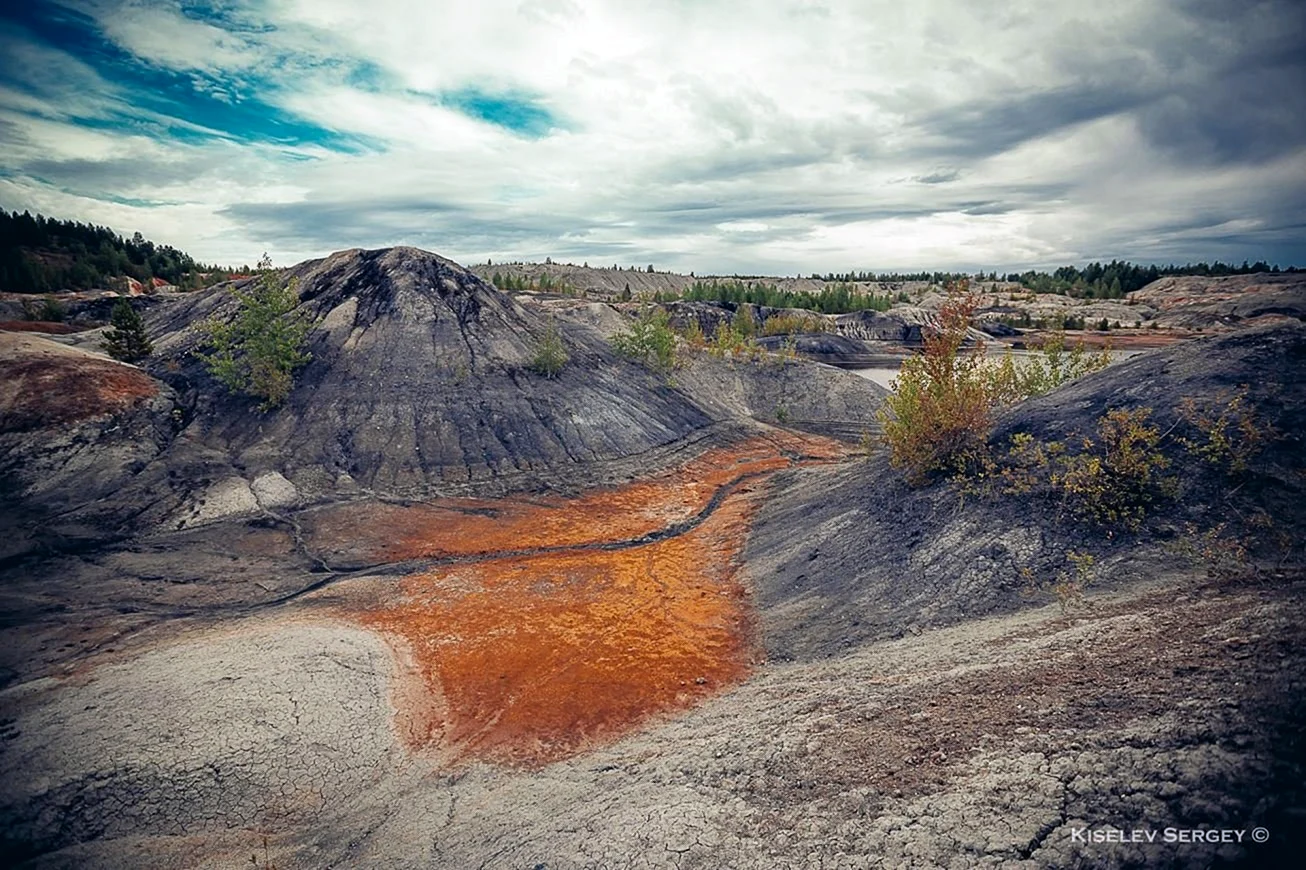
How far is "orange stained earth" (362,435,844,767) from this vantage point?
36.5 feet

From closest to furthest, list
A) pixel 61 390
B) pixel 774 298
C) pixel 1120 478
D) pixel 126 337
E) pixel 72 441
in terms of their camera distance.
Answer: pixel 1120 478 → pixel 72 441 → pixel 61 390 → pixel 126 337 → pixel 774 298

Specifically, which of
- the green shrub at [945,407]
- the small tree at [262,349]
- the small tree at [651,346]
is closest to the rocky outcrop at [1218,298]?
the small tree at [651,346]

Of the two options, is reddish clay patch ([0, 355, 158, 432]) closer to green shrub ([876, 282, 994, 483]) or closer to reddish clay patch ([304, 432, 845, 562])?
reddish clay patch ([304, 432, 845, 562])

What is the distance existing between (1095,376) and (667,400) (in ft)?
72.8

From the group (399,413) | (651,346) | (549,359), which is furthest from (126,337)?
(651,346)

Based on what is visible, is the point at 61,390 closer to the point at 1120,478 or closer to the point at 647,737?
the point at 647,737

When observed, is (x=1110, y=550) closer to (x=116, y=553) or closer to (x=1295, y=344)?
(x=1295, y=344)

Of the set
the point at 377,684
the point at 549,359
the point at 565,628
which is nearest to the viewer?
the point at 377,684

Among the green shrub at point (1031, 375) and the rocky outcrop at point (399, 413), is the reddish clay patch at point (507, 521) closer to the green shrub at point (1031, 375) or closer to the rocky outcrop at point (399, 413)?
the rocky outcrop at point (399, 413)

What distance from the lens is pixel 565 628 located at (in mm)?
14672

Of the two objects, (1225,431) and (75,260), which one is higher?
(75,260)

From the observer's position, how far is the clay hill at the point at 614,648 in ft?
19.6

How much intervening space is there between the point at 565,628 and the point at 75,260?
87591 mm

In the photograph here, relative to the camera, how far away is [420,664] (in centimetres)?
1305
